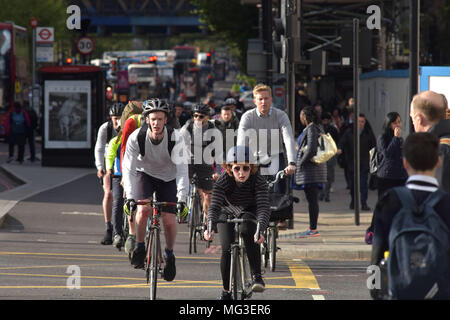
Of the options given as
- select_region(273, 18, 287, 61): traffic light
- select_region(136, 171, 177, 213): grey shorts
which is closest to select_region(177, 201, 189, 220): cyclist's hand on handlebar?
select_region(136, 171, 177, 213): grey shorts

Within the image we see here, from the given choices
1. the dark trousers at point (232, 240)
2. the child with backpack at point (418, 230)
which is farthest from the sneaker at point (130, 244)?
the child with backpack at point (418, 230)

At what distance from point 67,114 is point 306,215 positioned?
12.2 meters

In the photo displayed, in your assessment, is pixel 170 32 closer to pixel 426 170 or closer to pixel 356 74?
pixel 356 74

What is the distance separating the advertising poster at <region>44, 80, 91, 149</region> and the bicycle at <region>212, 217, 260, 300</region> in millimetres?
19793

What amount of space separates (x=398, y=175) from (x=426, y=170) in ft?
25.5

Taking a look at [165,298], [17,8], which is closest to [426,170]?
[165,298]

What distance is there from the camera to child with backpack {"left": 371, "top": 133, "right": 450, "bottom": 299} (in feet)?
17.0

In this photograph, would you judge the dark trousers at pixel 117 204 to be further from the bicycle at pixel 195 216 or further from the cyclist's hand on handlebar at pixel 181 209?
the cyclist's hand on handlebar at pixel 181 209

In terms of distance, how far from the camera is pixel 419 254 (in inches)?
204

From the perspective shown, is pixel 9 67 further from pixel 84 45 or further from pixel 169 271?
pixel 169 271

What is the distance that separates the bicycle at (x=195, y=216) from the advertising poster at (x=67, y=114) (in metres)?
13.8

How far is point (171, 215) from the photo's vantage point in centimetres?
929

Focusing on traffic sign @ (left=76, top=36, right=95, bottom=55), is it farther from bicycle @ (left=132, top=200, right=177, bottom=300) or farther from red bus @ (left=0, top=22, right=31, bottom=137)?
bicycle @ (left=132, top=200, right=177, bottom=300)
